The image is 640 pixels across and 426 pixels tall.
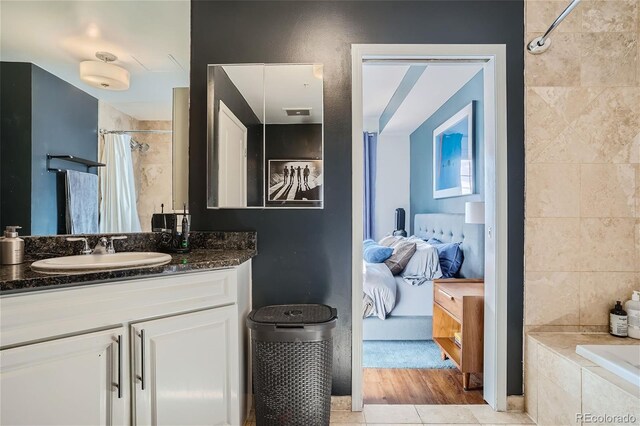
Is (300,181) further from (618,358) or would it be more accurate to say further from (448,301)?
(618,358)

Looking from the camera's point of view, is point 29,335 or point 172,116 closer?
point 29,335

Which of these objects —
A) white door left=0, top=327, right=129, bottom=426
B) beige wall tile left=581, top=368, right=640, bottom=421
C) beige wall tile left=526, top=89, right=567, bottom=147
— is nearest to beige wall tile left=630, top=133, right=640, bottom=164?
beige wall tile left=526, top=89, right=567, bottom=147

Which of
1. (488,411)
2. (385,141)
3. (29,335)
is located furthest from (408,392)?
(385,141)

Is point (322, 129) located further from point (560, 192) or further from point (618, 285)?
point (618, 285)

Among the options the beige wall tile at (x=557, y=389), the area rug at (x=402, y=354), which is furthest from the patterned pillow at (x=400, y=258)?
the beige wall tile at (x=557, y=389)

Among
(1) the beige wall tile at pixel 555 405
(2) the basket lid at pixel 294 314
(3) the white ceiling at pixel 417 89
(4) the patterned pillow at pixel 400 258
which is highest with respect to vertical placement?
(3) the white ceiling at pixel 417 89

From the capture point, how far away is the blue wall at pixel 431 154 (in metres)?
2.86

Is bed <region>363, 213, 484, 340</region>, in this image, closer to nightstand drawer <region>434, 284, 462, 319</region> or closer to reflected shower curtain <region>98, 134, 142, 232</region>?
nightstand drawer <region>434, 284, 462, 319</region>

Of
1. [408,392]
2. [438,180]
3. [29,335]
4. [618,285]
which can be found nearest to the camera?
[29,335]

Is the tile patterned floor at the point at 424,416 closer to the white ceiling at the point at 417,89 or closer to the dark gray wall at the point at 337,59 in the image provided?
the dark gray wall at the point at 337,59

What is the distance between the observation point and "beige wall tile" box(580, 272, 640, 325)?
6.22ft

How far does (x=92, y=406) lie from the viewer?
1237mm

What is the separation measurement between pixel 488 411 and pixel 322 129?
75.8 inches

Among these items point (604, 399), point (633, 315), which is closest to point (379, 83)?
point (633, 315)
